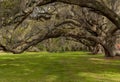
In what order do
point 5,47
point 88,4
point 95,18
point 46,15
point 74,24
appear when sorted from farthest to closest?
1. point 95,18
2. point 74,24
3. point 46,15
4. point 5,47
5. point 88,4

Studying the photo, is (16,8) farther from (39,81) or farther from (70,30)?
(70,30)

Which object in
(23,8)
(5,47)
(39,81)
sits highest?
(23,8)

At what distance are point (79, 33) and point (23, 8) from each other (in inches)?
564

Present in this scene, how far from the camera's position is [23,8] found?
17.8 m

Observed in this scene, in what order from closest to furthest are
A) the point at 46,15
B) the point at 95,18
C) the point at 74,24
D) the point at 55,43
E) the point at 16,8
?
the point at 16,8, the point at 46,15, the point at 74,24, the point at 95,18, the point at 55,43

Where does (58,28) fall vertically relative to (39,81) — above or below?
above

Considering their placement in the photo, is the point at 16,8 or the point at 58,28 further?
the point at 58,28

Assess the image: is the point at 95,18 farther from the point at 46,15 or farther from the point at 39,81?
the point at 39,81

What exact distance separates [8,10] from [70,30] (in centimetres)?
1149

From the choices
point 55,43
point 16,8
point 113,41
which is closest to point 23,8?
point 16,8

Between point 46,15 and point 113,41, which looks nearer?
point 46,15

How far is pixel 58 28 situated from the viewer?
31.1m

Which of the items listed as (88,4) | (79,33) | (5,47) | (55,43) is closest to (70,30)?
(79,33)

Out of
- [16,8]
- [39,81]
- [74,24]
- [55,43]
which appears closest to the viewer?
[39,81]
